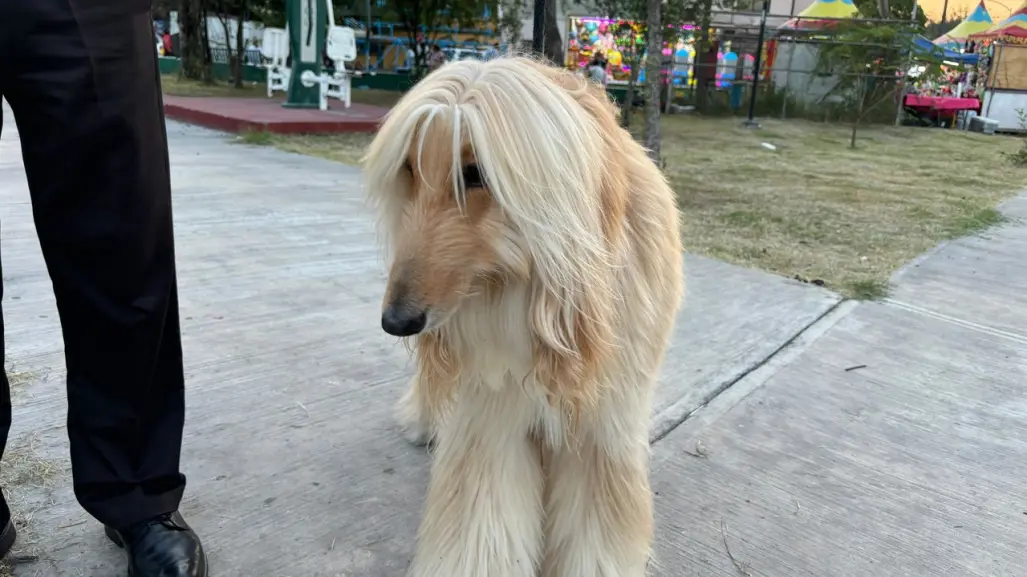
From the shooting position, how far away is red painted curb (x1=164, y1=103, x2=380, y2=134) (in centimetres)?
1077

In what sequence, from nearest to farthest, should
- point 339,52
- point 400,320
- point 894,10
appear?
point 400,320 → point 339,52 → point 894,10

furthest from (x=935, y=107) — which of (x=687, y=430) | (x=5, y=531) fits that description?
(x=5, y=531)

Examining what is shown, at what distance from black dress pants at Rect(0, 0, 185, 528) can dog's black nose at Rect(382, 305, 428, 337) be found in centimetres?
79

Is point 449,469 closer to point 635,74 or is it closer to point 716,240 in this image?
point 716,240

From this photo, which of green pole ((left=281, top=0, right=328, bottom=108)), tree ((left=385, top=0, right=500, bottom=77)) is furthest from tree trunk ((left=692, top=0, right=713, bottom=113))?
green pole ((left=281, top=0, right=328, bottom=108))

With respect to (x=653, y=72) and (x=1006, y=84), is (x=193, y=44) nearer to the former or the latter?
(x=653, y=72)

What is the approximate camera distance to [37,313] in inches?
134

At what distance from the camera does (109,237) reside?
5.47 feet

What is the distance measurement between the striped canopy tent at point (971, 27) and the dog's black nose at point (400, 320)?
28.7 metres

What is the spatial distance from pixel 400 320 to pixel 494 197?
289 mm

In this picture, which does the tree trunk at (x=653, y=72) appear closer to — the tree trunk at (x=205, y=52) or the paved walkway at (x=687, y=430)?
the paved walkway at (x=687, y=430)

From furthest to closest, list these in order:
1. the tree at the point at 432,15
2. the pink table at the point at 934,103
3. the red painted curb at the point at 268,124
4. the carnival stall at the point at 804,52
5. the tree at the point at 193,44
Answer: the tree at the point at 193,44, the tree at the point at 432,15, the pink table at the point at 934,103, the carnival stall at the point at 804,52, the red painted curb at the point at 268,124

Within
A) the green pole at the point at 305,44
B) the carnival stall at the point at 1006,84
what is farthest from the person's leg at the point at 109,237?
the carnival stall at the point at 1006,84

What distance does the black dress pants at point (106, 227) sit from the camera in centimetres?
155
